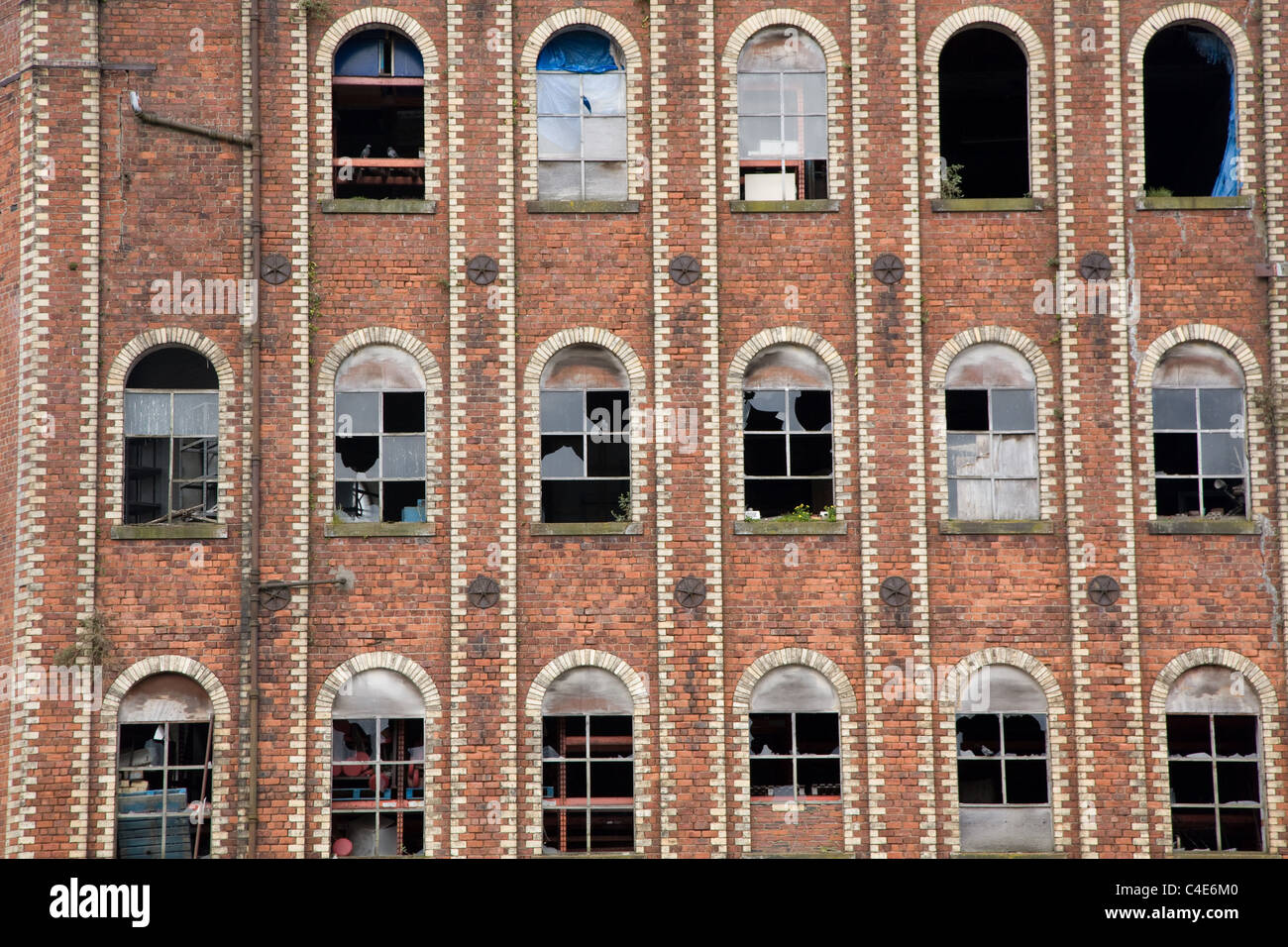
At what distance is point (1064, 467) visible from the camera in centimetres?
1752

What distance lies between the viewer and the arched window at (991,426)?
17641 mm

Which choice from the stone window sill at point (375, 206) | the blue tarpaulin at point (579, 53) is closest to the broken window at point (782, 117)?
the blue tarpaulin at point (579, 53)

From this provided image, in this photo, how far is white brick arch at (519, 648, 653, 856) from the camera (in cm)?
1697

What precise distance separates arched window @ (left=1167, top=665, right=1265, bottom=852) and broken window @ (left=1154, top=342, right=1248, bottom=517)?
1.98 metres

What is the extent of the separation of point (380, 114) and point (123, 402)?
4.59 meters

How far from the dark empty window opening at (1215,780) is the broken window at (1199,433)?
8.03 feet

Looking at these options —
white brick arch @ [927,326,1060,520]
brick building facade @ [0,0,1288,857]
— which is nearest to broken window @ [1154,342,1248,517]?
brick building facade @ [0,0,1288,857]

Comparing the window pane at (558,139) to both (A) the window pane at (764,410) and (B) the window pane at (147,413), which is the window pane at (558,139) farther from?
(B) the window pane at (147,413)

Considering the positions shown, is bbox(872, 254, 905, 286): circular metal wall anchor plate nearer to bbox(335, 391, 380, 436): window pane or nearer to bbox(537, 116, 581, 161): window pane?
bbox(537, 116, 581, 161): window pane

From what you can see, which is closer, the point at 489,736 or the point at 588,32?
the point at 489,736

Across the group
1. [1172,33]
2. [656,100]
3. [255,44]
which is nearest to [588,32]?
[656,100]
